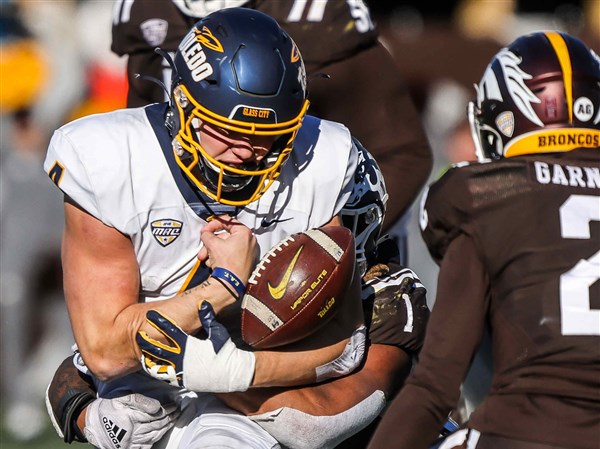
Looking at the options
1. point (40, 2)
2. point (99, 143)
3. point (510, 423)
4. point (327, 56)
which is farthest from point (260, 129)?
point (40, 2)

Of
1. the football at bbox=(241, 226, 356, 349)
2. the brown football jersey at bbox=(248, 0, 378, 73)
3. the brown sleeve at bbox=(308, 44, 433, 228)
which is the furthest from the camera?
the brown sleeve at bbox=(308, 44, 433, 228)

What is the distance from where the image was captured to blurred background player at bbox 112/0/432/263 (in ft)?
17.7

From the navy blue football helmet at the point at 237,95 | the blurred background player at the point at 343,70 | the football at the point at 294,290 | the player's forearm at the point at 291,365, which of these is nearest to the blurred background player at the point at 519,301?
the football at the point at 294,290

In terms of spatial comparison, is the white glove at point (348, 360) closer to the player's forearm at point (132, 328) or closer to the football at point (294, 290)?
the football at point (294, 290)

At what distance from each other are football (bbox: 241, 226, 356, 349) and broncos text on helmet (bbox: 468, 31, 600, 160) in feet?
1.79

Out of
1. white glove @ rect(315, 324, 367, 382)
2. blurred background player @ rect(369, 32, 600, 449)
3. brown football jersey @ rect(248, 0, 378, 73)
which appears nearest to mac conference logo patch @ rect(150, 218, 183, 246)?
white glove @ rect(315, 324, 367, 382)

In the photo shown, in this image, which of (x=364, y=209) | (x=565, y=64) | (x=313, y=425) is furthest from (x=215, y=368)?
(x=565, y=64)

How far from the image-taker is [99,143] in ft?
12.4

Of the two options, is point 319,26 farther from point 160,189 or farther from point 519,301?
point 519,301

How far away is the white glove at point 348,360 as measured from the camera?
153 inches

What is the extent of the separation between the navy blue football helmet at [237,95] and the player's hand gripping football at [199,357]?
1.33 ft

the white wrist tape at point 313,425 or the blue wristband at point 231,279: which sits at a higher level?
the blue wristband at point 231,279

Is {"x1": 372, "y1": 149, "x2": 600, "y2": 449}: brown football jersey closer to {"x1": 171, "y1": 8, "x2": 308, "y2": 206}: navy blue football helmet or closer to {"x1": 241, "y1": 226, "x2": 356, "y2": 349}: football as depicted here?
{"x1": 241, "y1": 226, "x2": 356, "y2": 349}: football

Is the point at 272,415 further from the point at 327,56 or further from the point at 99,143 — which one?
the point at 327,56
